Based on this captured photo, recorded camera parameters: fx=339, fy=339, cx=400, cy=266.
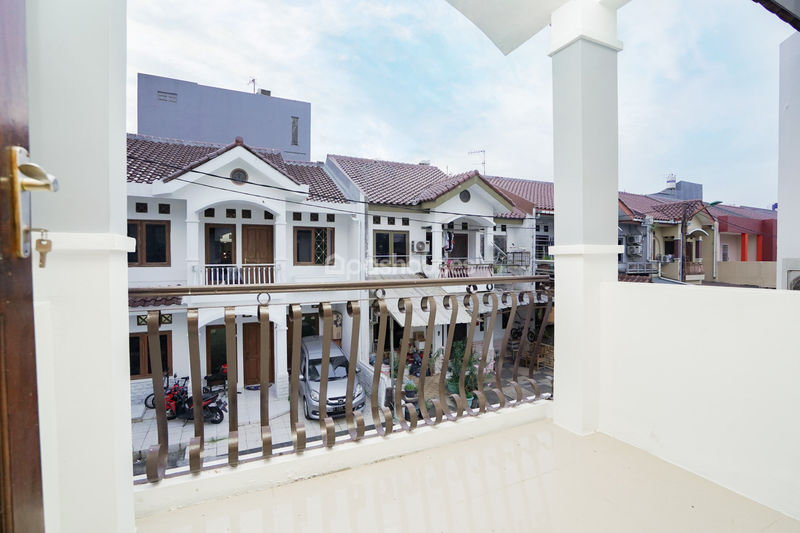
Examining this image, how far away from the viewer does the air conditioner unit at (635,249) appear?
37.3 feet

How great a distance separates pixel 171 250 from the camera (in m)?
7.30

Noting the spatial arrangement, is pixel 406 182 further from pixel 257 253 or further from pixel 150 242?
pixel 150 242

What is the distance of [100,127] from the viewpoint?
874 millimetres

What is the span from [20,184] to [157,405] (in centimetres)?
104

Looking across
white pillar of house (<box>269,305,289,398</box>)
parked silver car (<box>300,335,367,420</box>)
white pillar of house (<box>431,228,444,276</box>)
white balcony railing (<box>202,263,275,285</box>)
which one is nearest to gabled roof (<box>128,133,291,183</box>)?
white balcony railing (<box>202,263,275,285</box>)

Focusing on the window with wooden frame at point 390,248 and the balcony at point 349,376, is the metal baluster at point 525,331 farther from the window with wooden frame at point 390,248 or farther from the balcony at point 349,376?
the window with wooden frame at point 390,248

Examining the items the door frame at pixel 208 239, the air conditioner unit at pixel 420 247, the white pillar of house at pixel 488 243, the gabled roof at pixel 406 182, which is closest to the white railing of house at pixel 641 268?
the gabled roof at pixel 406 182

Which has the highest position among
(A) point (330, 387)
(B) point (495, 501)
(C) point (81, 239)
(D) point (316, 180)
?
(D) point (316, 180)

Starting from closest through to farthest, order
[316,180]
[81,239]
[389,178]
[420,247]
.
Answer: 1. [81,239]
2. [420,247]
3. [316,180]
4. [389,178]

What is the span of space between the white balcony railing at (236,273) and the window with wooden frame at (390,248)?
253 cm

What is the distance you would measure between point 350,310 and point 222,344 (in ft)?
25.2

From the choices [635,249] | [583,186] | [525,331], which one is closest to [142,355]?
[525,331]

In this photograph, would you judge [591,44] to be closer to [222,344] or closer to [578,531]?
[578,531]

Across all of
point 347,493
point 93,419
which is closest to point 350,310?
point 347,493
